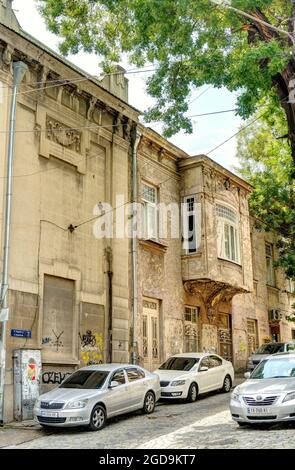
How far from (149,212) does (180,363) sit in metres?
6.12

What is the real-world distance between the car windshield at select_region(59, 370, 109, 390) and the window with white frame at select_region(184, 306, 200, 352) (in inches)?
329

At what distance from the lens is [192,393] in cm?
1689

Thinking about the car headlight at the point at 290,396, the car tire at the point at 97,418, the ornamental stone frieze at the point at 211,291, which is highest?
the ornamental stone frieze at the point at 211,291

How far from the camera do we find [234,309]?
84.7 ft

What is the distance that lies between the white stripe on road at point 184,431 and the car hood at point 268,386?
3.57 feet

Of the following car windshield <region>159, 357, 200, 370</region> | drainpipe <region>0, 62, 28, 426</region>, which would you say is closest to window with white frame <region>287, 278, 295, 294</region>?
car windshield <region>159, 357, 200, 370</region>

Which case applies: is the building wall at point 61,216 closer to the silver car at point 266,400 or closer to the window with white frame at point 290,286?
the silver car at point 266,400

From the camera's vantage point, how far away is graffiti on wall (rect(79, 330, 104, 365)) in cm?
1695

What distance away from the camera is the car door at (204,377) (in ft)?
56.8

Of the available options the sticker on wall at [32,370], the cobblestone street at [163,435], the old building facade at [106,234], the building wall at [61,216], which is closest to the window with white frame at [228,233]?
the old building facade at [106,234]

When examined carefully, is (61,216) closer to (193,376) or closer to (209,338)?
(193,376)

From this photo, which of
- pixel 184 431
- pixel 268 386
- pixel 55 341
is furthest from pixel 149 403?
pixel 268 386

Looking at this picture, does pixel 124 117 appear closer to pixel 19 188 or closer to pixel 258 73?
pixel 19 188

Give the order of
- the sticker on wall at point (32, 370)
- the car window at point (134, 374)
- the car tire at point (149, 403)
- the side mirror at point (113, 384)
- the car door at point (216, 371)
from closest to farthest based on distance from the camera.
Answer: the side mirror at point (113, 384) → the car window at point (134, 374) → the sticker on wall at point (32, 370) → the car tire at point (149, 403) → the car door at point (216, 371)
